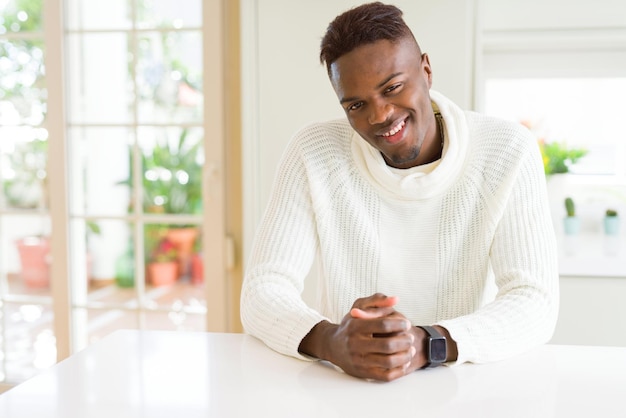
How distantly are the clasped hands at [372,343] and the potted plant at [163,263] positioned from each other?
430 cm

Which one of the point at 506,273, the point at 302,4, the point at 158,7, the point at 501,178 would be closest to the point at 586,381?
the point at 506,273

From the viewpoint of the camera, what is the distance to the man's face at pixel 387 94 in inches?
52.5

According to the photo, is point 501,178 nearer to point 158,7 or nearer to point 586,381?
point 586,381

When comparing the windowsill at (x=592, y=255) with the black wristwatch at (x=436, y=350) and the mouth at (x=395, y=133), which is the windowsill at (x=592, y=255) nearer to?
the mouth at (x=395, y=133)

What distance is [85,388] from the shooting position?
3.08ft

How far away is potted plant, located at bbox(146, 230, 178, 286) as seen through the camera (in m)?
5.28

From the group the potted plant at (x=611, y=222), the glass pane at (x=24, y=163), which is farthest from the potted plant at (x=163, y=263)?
the potted plant at (x=611, y=222)

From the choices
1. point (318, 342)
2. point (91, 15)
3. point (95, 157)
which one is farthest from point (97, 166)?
point (318, 342)

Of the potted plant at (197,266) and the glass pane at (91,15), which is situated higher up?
the glass pane at (91,15)

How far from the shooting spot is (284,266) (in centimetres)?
141

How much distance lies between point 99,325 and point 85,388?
2.32 metres

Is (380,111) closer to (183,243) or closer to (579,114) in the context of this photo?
(579,114)

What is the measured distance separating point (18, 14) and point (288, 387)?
316cm

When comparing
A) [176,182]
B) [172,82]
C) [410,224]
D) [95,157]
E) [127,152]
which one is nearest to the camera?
[410,224]
